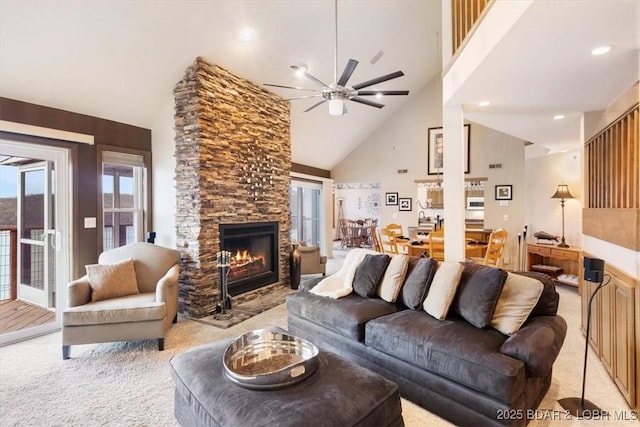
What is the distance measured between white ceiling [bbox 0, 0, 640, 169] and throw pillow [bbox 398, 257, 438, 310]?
1.66 metres

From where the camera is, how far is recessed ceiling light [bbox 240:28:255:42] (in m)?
4.05

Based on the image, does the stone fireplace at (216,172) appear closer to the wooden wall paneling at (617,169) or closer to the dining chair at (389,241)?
the dining chair at (389,241)

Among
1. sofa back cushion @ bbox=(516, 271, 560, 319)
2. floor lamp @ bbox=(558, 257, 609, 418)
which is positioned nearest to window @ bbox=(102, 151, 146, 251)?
sofa back cushion @ bbox=(516, 271, 560, 319)

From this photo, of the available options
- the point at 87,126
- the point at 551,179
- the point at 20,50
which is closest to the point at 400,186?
the point at 551,179

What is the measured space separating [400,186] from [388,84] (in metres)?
2.52

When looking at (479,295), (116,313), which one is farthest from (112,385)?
(479,295)

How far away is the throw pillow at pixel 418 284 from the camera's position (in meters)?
2.79

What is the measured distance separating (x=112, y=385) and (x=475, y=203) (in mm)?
7871

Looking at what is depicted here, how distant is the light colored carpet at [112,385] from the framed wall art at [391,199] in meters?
5.05

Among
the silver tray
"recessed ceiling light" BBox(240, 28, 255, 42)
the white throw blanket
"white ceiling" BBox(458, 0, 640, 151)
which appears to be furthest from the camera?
"recessed ceiling light" BBox(240, 28, 255, 42)

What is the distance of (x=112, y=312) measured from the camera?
300cm

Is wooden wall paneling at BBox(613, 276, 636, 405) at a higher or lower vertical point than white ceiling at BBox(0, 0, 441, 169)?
lower

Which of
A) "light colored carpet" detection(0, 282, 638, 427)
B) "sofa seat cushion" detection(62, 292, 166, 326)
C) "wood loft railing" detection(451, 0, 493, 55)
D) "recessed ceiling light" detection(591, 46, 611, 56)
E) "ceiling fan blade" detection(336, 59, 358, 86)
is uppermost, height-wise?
"wood loft railing" detection(451, 0, 493, 55)

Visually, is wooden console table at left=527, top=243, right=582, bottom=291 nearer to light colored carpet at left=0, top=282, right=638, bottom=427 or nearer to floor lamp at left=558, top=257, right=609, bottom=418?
light colored carpet at left=0, top=282, right=638, bottom=427
